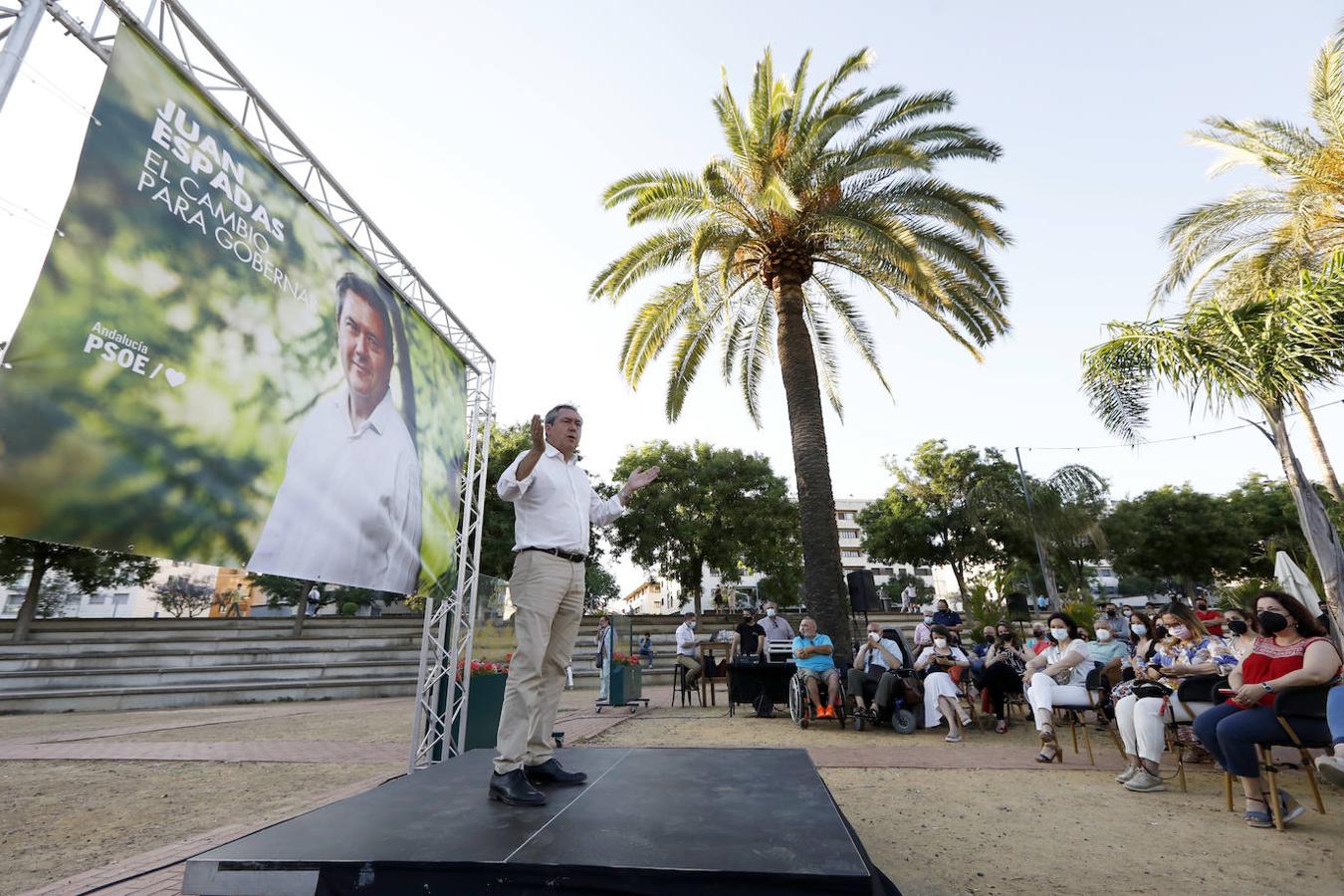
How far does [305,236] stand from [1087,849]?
6.30 meters

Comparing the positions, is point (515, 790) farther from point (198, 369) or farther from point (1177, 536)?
point (1177, 536)

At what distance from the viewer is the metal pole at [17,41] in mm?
2451

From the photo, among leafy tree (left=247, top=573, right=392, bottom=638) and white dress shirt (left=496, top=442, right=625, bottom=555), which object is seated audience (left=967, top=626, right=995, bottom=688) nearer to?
white dress shirt (left=496, top=442, right=625, bottom=555)

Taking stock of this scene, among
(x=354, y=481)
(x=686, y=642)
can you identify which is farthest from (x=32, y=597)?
(x=354, y=481)

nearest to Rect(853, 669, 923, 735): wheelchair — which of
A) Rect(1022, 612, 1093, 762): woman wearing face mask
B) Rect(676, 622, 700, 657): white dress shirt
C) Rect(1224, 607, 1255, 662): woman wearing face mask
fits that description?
Rect(1022, 612, 1093, 762): woman wearing face mask

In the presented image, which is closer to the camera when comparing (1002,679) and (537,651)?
(537,651)

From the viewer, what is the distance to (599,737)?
7516 mm

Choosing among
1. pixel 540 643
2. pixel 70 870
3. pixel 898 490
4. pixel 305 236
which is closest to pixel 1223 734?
pixel 540 643

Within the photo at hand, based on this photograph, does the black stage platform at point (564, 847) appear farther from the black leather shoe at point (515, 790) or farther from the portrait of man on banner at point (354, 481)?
the portrait of man on banner at point (354, 481)

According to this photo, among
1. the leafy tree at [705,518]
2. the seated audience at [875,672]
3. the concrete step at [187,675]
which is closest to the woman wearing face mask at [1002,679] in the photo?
the seated audience at [875,672]

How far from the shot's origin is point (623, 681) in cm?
1112

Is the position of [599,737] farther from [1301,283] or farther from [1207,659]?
[1301,283]

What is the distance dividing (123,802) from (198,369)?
3.77 metres

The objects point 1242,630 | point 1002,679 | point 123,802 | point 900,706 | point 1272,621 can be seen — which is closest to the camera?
point 1272,621
